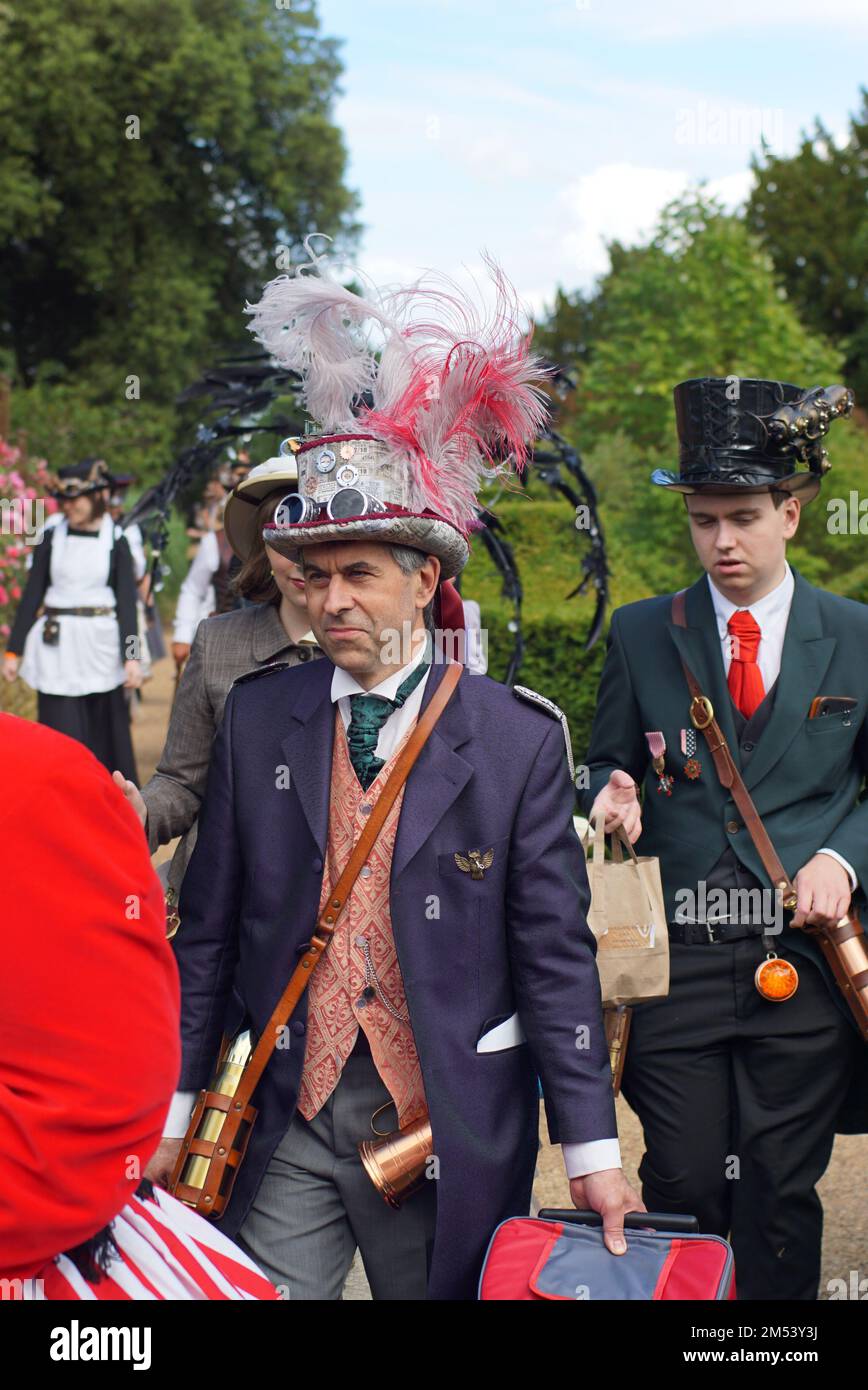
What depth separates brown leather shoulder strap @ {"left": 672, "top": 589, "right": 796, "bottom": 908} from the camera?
385cm

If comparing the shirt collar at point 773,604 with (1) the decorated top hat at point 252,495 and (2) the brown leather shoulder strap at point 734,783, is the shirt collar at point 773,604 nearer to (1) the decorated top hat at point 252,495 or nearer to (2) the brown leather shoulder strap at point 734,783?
(2) the brown leather shoulder strap at point 734,783

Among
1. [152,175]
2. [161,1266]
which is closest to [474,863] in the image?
[161,1266]

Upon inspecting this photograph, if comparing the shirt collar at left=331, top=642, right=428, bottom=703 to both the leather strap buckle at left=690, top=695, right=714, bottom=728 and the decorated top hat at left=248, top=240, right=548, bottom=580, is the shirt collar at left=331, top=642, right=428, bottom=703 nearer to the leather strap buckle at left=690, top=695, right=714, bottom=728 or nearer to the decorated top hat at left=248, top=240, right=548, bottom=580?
the decorated top hat at left=248, top=240, right=548, bottom=580

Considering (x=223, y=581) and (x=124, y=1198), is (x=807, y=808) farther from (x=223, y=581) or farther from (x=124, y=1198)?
(x=223, y=581)

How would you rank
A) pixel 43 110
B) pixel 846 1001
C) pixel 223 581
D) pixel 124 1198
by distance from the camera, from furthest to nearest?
pixel 43 110
pixel 223 581
pixel 846 1001
pixel 124 1198

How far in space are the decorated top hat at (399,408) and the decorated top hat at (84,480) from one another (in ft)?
22.0

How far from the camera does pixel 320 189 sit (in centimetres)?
3666

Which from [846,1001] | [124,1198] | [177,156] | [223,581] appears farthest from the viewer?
[177,156]

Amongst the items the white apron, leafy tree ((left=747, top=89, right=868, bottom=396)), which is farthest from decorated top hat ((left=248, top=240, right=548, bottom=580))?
leafy tree ((left=747, top=89, right=868, bottom=396))

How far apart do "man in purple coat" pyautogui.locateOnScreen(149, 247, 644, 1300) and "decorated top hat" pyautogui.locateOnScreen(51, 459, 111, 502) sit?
275 inches

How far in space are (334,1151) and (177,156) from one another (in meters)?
34.3

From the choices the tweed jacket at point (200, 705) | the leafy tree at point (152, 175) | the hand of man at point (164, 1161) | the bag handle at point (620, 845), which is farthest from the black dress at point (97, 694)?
the leafy tree at point (152, 175)

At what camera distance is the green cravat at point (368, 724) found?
3209mm
